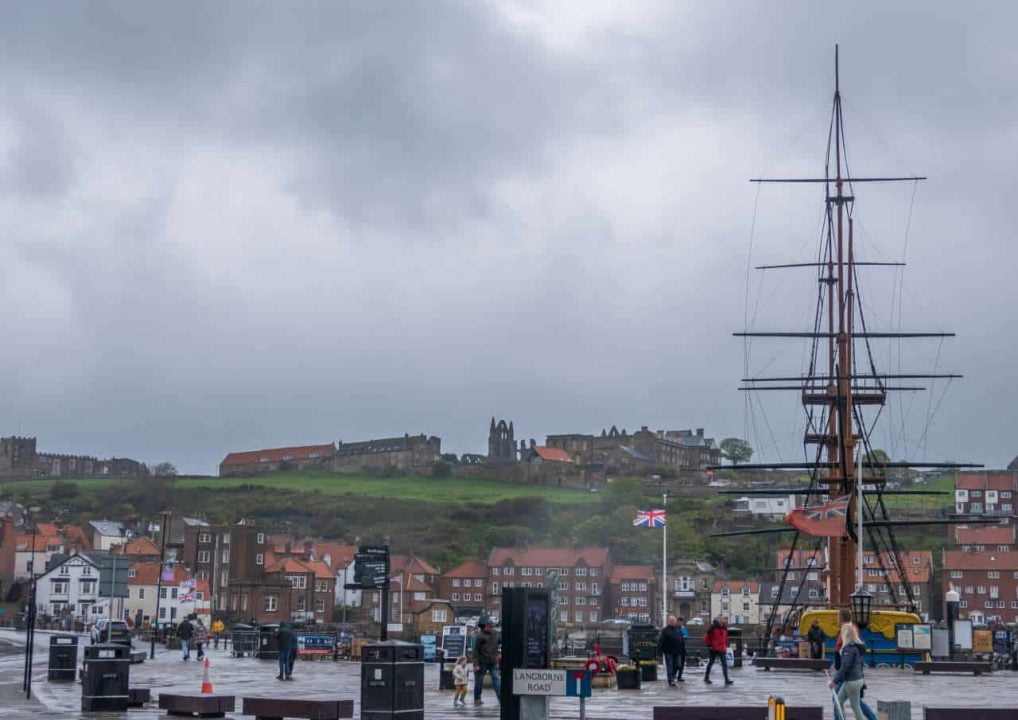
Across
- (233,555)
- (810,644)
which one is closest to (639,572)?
(233,555)

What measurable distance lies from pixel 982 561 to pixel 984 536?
36.0 ft

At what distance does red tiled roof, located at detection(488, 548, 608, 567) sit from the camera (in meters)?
142

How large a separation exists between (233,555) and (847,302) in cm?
8589

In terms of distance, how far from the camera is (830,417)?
227ft

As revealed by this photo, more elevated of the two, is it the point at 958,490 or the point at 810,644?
the point at 958,490


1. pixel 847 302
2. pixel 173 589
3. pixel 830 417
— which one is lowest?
pixel 173 589

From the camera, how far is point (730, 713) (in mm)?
19688

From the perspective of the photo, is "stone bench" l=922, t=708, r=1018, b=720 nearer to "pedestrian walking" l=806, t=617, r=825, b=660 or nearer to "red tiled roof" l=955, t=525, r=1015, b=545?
"pedestrian walking" l=806, t=617, r=825, b=660

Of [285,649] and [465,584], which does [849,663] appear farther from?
[465,584]

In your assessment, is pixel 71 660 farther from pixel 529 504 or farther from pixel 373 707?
pixel 529 504

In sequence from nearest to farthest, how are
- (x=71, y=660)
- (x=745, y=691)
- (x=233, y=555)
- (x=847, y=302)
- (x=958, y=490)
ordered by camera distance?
(x=745, y=691) → (x=71, y=660) → (x=847, y=302) → (x=233, y=555) → (x=958, y=490)

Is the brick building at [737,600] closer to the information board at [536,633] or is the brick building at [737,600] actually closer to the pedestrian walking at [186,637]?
the pedestrian walking at [186,637]

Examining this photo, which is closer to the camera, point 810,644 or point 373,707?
point 373,707

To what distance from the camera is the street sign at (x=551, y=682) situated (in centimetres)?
1902
